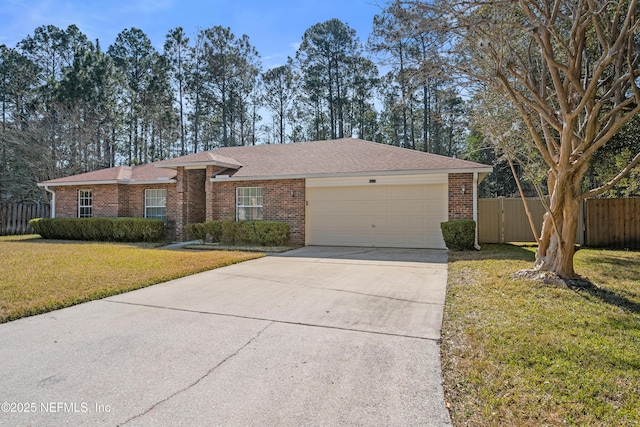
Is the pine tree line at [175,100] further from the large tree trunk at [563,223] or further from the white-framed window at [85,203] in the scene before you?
the large tree trunk at [563,223]

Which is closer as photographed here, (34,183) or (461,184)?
(461,184)

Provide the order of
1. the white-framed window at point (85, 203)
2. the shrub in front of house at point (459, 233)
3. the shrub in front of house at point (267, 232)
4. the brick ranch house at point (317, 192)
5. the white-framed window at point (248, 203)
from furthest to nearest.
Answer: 1. the white-framed window at point (85, 203)
2. the white-framed window at point (248, 203)
3. the shrub in front of house at point (267, 232)
4. the brick ranch house at point (317, 192)
5. the shrub in front of house at point (459, 233)

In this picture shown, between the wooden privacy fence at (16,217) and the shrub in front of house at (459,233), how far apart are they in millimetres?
20380

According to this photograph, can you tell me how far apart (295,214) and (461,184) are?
18.7ft

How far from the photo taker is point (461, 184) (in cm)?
1164

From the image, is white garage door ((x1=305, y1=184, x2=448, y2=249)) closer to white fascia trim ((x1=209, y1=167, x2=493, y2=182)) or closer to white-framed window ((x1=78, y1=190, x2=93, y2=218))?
white fascia trim ((x1=209, y1=167, x2=493, y2=182))

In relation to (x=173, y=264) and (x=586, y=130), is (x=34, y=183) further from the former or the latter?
(x=586, y=130)

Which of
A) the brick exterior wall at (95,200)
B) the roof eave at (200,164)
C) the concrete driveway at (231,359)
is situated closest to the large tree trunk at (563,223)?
the concrete driveway at (231,359)

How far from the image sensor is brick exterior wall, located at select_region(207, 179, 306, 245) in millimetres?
13422

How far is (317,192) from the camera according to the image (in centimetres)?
1352

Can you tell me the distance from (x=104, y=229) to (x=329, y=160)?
31.5 feet

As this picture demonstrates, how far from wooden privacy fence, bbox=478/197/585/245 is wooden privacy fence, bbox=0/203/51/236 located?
21867mm

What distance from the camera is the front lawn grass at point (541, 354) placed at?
2605mm

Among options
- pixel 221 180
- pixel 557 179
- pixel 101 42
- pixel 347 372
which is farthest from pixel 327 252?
pixel 101 42
